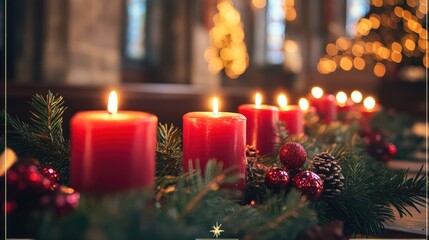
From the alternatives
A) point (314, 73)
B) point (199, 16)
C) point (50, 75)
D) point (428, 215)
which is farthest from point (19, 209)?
point (314, 73)

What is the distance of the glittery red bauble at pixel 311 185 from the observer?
0.68 meters

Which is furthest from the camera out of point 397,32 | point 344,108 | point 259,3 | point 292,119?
point 259,3

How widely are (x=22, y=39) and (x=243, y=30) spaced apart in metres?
5.48

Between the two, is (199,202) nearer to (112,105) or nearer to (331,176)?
(112,105)

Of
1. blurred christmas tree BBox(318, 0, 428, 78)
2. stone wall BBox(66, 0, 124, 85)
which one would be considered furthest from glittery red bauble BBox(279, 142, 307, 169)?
stone wall BBox(66, 0, 124, 85)

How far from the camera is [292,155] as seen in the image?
764 mm

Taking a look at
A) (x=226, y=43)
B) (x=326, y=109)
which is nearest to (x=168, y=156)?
(x=326, y=109)

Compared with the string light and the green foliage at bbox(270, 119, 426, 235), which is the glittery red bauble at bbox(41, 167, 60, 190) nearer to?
the green foliage at bbox(270, 119, 426, 235)

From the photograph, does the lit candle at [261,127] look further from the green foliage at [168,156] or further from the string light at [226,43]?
the string light at [226,43]

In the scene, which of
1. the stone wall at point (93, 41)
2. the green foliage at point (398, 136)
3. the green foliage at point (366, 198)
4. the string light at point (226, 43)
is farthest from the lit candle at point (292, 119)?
the string light at point (226, 43)

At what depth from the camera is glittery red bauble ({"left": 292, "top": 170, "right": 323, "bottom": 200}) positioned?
0.68 m

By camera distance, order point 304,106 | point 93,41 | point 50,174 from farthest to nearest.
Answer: point 93,41 < point 304,106 < point 50,174

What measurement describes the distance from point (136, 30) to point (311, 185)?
19.8ft

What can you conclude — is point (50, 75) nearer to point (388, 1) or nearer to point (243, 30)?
point (388, 1)
